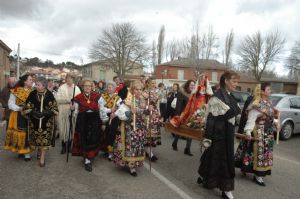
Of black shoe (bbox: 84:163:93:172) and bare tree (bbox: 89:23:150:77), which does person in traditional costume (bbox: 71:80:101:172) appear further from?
bare tree (bbox: 89:23:150:77)

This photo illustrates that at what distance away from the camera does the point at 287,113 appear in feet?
33.3

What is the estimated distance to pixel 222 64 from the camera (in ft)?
173

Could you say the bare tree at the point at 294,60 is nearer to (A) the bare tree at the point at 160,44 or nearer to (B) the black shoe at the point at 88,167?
(A) the bare tree at the point at 160,44

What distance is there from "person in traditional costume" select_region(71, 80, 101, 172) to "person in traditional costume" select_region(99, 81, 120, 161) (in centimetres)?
13

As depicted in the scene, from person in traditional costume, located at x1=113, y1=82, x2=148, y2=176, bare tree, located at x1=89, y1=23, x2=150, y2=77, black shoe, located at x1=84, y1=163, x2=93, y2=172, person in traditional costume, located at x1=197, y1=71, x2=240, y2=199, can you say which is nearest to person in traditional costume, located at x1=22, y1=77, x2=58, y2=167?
black shoe, located at x1=84, y1=163, x2=93, y2=172

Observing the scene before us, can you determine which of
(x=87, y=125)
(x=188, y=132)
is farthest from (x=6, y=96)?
(x=188, y=132)

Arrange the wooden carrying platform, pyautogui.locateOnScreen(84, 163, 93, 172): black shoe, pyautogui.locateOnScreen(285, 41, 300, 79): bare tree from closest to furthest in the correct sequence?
the wooden carrying platform < pyautogui.locateOnScreen(84, 163, 93, 172): black shoe < pyautogui.locateOnScreen(285, 41, 300, 79): bare tree

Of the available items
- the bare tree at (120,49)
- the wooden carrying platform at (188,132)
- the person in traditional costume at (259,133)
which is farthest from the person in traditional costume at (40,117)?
the bare tree at (120,49)

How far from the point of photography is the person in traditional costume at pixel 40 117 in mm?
5809

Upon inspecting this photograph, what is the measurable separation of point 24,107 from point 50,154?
1555 millimetres

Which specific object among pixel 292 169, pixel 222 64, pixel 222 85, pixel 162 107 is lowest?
pixel 292 169

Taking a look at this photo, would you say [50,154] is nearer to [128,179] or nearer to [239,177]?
[128,179]

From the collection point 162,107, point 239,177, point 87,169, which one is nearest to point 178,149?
point 239,177

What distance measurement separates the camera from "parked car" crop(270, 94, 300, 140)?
397 inches
